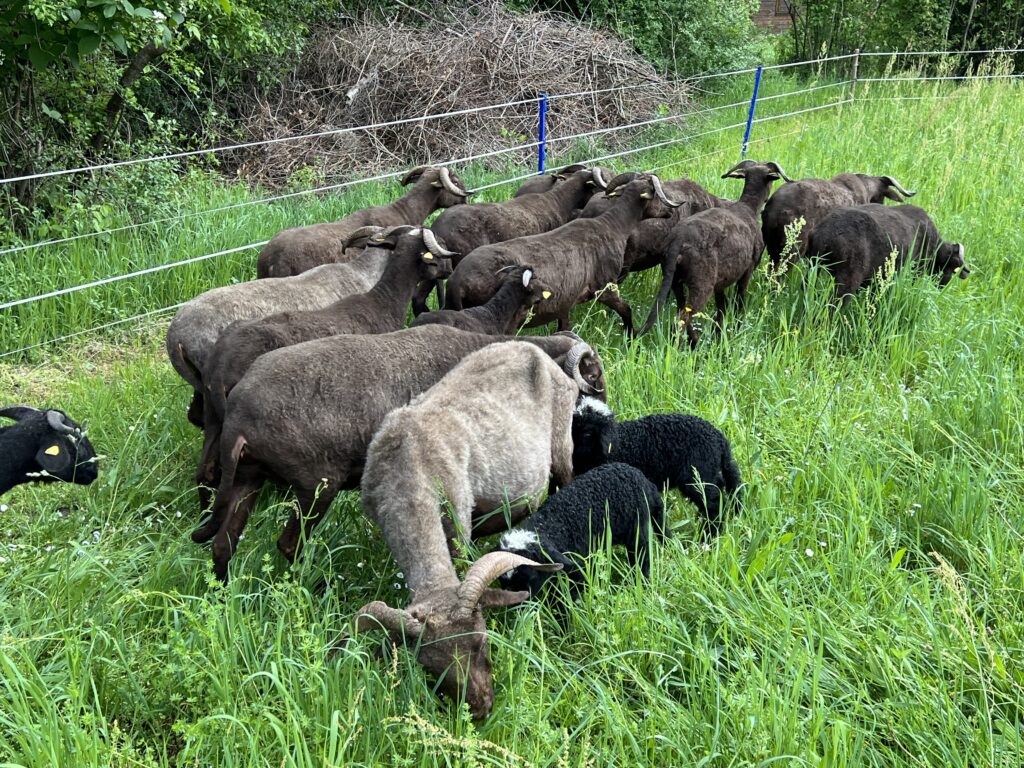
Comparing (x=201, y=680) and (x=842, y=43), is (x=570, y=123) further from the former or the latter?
(x=201, y=680)

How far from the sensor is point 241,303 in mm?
5469

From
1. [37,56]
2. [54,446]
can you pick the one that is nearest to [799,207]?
[54,446]

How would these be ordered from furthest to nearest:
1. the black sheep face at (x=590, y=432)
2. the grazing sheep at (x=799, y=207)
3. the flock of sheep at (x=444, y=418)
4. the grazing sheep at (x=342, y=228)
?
the grazing sheep at (x=799, y=207) < the grazing sheep at (x=342, y=228) < the black sheep face at (x=590, y=432) < the flock of sheep at (x=444, y=418)

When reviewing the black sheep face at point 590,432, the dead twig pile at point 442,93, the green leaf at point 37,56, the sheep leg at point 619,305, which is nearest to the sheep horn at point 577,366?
the black sheep face at point 590,432

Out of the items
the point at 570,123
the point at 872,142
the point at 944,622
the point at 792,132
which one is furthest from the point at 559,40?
the point at 944,622

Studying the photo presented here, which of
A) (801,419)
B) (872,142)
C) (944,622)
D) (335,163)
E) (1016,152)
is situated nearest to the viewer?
(944,622)

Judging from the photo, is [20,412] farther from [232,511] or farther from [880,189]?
[880,189]

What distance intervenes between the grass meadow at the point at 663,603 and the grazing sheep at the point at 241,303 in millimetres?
495

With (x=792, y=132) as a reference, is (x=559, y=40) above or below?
above

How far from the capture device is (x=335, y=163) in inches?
497

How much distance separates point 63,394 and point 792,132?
10774 mm

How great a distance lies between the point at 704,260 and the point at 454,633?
173 inches

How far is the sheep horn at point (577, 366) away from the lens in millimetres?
5070

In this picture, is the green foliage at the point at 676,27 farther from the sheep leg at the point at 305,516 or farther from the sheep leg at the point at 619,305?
the sheep leg at the point at 305,516
